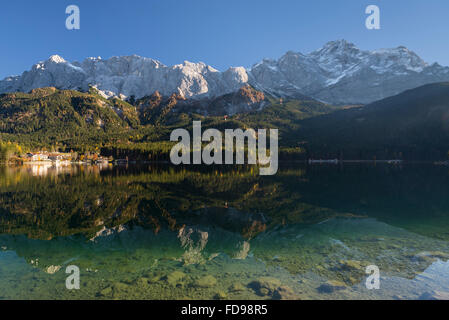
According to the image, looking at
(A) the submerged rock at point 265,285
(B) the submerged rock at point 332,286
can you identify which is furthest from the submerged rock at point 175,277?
(B) the submerged rock at point 332,286

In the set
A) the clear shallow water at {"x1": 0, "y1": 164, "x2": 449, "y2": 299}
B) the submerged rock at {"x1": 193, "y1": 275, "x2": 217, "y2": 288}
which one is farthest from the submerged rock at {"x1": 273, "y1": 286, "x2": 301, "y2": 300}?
the submerged rock at {"x1": 193, "y1": 275, "x2": 217, "y2": 288}

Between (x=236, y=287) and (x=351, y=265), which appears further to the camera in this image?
(x=351, y=265)

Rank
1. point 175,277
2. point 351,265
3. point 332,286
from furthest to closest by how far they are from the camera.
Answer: point 351,265
point 175,277
point 332,286

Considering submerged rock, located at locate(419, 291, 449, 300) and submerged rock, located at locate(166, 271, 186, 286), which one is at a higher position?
submerged rock, located at locate(419, 291, 449, 300)

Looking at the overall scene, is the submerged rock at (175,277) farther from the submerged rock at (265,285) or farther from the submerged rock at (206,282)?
the submerged rock at (265,285)

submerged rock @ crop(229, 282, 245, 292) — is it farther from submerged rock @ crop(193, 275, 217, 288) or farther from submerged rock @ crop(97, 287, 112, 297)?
submerged rock @ crop(97, 287, 112, 297)

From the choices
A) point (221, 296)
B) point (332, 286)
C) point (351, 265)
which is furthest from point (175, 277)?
point (351, 265)

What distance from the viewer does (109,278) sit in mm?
15461

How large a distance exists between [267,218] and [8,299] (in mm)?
23982

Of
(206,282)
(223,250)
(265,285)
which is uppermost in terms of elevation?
(265,285)

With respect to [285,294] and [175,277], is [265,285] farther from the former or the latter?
[175,277]

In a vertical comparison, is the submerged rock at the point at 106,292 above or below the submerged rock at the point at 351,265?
below

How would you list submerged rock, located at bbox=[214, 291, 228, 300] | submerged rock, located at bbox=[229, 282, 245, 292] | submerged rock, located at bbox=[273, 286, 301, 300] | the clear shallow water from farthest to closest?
the clear shallow water → submerged rock, located at bbox=[229, 282, 245, 292] → submerged rock, located at bbox=[214, 291, 228, 300] → submerged rock, located at bbox=[273, 286, 301, 300]
